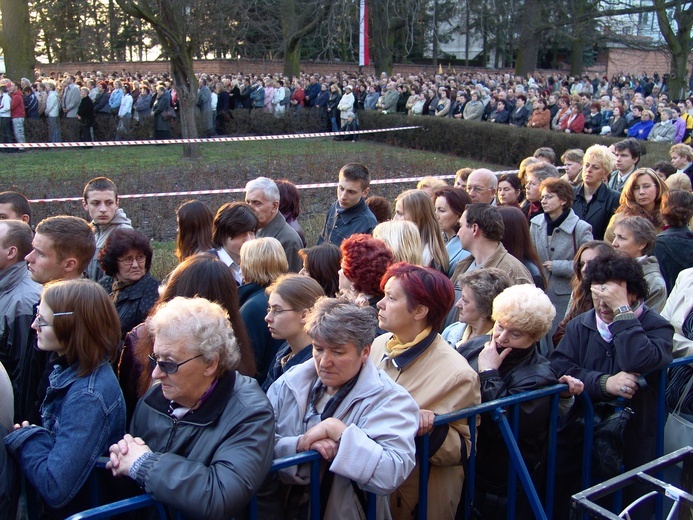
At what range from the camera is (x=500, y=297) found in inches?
135

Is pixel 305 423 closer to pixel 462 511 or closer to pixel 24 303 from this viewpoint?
pixel 462 511

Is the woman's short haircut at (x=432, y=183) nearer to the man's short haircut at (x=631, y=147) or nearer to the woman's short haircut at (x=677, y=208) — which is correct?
the woman's short haircut at (x=677, y=208)

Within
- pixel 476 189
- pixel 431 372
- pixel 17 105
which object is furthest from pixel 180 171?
pixel 431 372

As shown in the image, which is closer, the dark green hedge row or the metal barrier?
the metal barrier

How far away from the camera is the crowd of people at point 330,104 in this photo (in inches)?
737

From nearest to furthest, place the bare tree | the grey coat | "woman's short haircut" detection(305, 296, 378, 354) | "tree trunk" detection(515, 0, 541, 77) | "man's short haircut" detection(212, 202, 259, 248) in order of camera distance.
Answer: "woman's short haircut" detection(305, 296, 378, 354) < "man's short haircut" detection(212, 202, 259, 248) < the grey coat < the bare tree < "tree trunk" detection(515, 0, 541, 77)

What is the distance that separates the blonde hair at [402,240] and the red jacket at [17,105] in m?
18.6

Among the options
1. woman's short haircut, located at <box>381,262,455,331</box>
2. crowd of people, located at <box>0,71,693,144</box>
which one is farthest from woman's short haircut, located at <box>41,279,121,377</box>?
crowd of people, located at <box>0,71,693,144</box>

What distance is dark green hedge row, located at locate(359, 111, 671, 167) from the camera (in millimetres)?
17500

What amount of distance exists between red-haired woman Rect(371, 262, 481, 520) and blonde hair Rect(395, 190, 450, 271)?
86.0 inches

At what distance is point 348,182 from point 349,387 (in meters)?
3.67

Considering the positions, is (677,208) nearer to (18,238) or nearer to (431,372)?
(431,372)

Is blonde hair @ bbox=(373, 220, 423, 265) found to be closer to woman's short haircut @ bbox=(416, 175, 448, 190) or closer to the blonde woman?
woman's short haircut @ bbox=(416, 175, 448, 190)

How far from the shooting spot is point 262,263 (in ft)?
14.4
